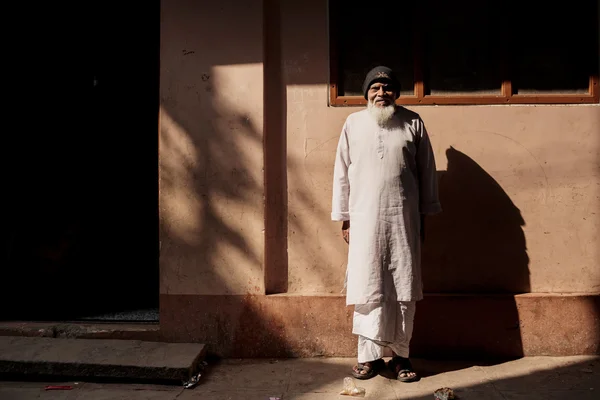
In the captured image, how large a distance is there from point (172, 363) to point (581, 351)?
9.26 feet

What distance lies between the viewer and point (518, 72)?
418 cm

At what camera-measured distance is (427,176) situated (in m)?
3.82

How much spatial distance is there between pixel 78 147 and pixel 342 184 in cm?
237

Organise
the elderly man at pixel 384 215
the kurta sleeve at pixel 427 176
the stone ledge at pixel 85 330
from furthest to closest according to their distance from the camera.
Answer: the stone ledge at pixel 85 330
the kurta sleeve at pixel 427 176
the elderly man at pixel 384 215

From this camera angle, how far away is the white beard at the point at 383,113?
371 centimetres

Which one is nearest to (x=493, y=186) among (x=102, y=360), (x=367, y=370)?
(x=367, y=370)

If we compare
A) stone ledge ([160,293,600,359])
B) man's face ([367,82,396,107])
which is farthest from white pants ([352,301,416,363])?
man's face ([367,82,396,107])

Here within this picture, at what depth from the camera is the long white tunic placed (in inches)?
145

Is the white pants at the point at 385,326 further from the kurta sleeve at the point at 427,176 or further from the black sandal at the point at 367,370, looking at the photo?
the kurta sleeve at the point at 427,176

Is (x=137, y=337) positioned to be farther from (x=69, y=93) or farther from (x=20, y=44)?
(x=20, y=44)

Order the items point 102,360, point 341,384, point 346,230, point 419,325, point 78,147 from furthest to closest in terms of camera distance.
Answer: point 78,147 → point 419,325 → point 346,230 → point 102,360 → point 341,384

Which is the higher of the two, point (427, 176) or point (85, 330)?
point (427, 176)

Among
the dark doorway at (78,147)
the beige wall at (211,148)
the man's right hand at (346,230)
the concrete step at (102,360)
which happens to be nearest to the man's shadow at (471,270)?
the man's right hand at (346,230)

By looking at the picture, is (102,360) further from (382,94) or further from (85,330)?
(382,94)
